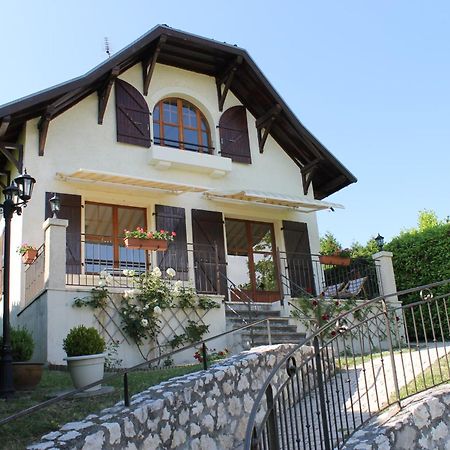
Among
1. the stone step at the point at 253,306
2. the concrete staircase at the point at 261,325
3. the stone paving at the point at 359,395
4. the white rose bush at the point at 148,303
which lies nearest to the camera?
the stone paving at the point at 359,395

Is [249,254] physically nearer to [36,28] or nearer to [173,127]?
[173,127]

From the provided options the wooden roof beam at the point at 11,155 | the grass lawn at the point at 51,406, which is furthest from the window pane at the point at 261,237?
the grass lawn at the point at 51,406

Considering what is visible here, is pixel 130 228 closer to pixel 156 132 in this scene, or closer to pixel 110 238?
pixel 110 238

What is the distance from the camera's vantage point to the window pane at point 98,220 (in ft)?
40.0

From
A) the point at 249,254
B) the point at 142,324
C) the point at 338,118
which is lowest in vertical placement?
the point at 142,324

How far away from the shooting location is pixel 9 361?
638 centimetres

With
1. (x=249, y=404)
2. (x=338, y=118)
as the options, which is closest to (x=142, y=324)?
(x=249, y=404)

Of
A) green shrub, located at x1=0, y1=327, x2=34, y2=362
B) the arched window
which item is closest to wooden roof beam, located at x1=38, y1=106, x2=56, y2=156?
the arched window

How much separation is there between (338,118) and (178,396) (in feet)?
31.9

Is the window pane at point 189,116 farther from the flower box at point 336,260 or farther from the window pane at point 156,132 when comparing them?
the flower box at point 336,260

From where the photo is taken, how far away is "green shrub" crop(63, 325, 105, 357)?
6.75 m

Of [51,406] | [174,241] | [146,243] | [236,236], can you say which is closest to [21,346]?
[51,406]

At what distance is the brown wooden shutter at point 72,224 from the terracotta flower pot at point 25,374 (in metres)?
4.28

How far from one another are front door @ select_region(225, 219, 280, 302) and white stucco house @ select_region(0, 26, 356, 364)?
0.03m
